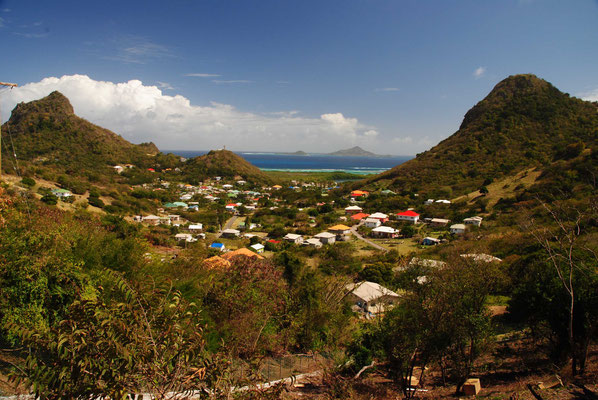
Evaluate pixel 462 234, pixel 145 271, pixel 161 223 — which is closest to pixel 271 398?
pixel 145 271

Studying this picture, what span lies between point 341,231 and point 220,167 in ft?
180

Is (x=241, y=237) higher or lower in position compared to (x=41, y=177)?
lower

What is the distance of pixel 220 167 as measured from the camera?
81562mm

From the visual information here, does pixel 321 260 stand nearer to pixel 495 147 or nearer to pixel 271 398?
pixel 271 398

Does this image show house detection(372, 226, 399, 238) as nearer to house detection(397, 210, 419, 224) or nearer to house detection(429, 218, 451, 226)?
house detection(397, 210, 419, 224)

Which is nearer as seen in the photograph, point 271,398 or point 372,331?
point 271,398

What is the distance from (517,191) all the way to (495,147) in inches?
907

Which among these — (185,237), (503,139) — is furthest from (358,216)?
(503,139)

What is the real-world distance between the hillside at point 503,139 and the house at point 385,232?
17108 millimetres

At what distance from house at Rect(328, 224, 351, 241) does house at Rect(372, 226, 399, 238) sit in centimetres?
258

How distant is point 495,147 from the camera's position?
180 feet

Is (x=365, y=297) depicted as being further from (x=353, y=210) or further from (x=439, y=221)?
(x=353, y=210)

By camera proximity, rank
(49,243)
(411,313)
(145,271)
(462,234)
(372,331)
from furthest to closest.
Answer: (462,234) → (145,271) → (372,331) → (49,243) → (411,313)

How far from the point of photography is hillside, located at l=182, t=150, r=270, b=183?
76.8 meters
